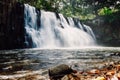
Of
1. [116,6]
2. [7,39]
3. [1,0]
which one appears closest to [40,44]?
[7,39]

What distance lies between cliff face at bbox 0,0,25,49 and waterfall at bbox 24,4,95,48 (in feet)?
2.22

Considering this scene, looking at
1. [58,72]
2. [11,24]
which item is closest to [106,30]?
[11,24]

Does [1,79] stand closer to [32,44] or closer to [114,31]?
[32,44]

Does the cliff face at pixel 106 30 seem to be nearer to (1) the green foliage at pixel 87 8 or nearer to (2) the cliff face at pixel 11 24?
(1) the green foliage at pixel 87 8

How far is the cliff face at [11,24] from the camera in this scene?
2533cm

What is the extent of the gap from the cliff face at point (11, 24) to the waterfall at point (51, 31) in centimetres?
68

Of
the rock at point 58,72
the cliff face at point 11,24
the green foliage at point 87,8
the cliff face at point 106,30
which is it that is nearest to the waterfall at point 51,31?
the cliff face at point 11,24

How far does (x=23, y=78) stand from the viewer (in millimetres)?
6410

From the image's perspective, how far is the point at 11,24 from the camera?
26359mm

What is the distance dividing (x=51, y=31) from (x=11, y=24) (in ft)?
17.2

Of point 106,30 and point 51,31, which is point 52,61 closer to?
point 51,31

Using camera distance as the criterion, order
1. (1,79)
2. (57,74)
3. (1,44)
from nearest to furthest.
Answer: (57,74) < (1,79) < (1,44)

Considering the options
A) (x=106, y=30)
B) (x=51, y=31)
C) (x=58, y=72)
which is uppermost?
(x=58, y=72)

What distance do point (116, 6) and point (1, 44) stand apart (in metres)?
23.9
